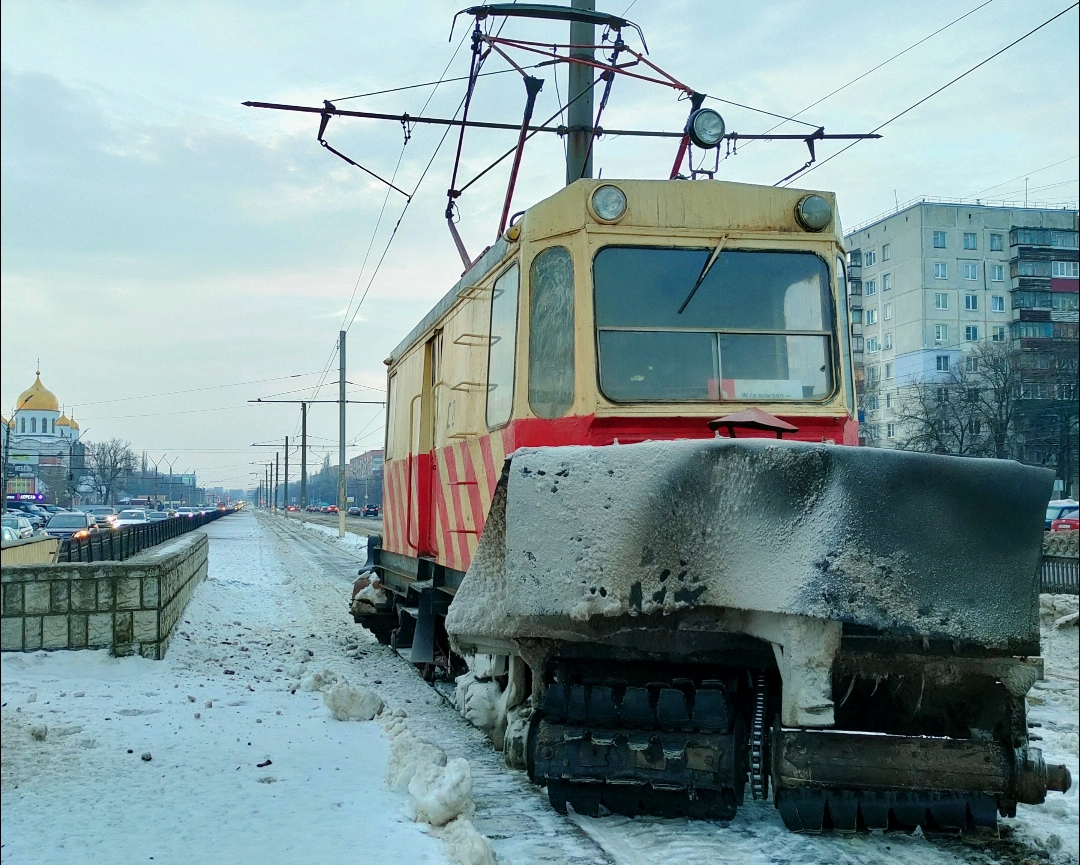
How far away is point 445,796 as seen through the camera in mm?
4777

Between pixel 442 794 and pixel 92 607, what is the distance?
459 cm

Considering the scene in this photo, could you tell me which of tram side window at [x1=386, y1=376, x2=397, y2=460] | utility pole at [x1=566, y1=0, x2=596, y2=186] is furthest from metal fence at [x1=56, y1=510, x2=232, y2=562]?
utility pole at [x1=566, y1=0, x2=596, y2=186]

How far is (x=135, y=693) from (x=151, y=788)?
2625mm

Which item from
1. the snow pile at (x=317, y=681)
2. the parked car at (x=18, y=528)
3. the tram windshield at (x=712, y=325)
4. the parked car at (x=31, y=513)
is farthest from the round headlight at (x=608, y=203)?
the parked car at (x=31, y=513)

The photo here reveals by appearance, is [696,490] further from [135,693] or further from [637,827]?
[135,693]

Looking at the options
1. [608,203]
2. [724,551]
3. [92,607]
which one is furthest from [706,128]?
[92,607]

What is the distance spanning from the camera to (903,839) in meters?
4.76

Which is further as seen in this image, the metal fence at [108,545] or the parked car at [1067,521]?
the parked car at [1067,521]

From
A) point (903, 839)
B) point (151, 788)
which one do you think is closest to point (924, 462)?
point (903, 839)

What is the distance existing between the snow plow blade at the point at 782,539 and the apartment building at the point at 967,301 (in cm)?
2818

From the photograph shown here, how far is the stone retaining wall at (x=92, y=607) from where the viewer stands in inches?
303

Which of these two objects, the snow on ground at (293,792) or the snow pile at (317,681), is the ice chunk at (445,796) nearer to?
the snow on ground at (293,792)

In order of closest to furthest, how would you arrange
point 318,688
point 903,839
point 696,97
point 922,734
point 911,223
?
point 922,734 < point 903,839 < point 318,688 < point 696,97 < point 911,223

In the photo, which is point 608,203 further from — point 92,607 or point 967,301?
point 967,301
